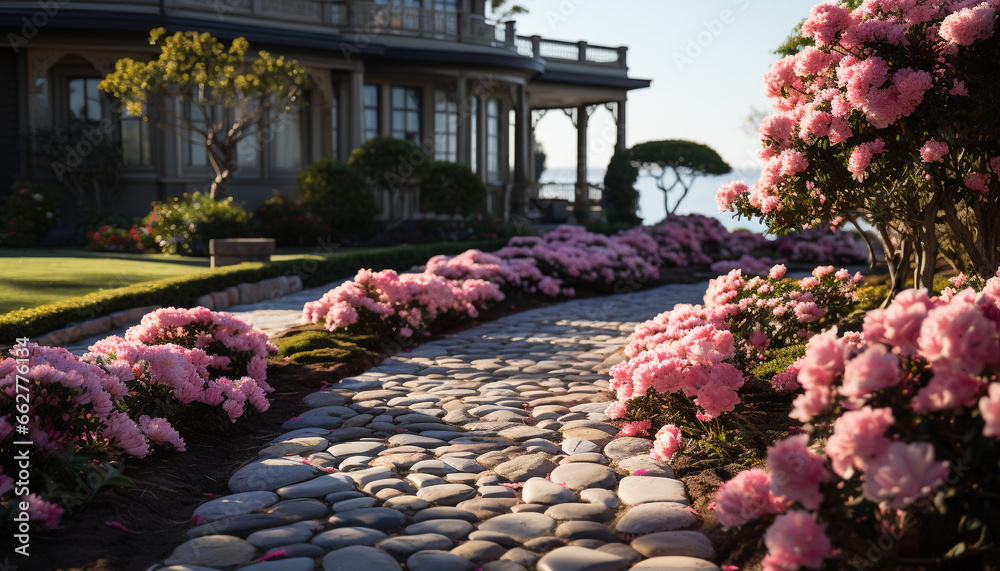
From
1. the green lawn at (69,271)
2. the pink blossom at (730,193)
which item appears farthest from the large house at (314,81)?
the pink blossom at (730,193)

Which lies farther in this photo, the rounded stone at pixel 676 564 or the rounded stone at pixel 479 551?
the rounded stone at pixel 479 551

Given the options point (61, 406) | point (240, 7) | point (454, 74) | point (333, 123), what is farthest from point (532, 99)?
point (61, 406)

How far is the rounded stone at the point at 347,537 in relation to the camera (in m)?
3.05

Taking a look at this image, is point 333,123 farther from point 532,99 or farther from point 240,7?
point 532,99

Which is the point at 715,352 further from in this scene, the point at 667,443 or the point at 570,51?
the point at 570,51

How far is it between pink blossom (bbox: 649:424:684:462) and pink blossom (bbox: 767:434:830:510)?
1813 millimetres

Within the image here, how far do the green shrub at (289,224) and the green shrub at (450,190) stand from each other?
239 cm

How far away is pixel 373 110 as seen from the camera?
2003 cm

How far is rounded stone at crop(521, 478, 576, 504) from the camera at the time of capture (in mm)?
3586

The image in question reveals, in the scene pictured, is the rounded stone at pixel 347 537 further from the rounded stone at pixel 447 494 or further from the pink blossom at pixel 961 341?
the pink blossom at pixel 961 341

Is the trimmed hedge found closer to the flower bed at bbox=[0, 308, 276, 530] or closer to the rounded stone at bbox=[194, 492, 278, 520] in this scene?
the flower bed at bbox=[0, 308, 276, 530]

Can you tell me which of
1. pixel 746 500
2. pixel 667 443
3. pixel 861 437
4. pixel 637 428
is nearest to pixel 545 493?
pixel 667 443

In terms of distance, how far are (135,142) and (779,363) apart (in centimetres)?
1557

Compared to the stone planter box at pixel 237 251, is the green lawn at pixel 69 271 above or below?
below
